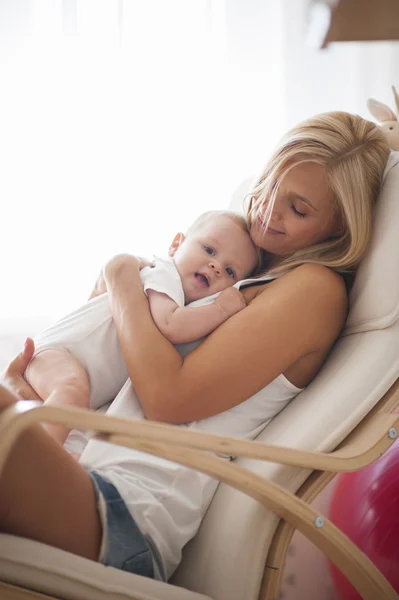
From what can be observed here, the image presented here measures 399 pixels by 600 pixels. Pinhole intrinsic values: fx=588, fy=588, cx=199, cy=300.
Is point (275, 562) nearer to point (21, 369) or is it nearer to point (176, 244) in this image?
point (21, 369)

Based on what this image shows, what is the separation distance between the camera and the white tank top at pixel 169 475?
1.01 metres

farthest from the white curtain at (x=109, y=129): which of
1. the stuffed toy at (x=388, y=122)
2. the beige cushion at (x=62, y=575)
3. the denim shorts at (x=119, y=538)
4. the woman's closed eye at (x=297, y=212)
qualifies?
the beige cushion at (x=62, y=575)

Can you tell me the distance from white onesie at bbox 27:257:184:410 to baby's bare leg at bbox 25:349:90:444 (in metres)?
0.02

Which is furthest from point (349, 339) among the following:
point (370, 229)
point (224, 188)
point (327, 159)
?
point (224, 188)

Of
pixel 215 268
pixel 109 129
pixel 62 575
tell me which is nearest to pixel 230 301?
pixel 215 268

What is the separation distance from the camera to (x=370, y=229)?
123 cm

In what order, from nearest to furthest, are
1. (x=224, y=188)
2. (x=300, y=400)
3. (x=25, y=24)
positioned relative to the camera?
(x=300, y=400), (x=25, y=24), (x=224, y=188)

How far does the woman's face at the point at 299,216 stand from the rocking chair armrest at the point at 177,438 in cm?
47

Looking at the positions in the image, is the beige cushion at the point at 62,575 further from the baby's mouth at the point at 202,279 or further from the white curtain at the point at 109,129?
the white curtain at the point at 109,129

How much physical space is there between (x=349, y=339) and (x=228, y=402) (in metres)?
0.29

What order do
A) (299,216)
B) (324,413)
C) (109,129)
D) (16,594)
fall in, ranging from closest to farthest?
(16,594) → (324,413) → (299,216) → (109,129)

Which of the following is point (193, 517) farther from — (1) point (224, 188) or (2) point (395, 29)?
(1) point (224, 188)

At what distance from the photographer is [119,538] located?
0.94 m

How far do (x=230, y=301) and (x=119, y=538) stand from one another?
1.62 feet
